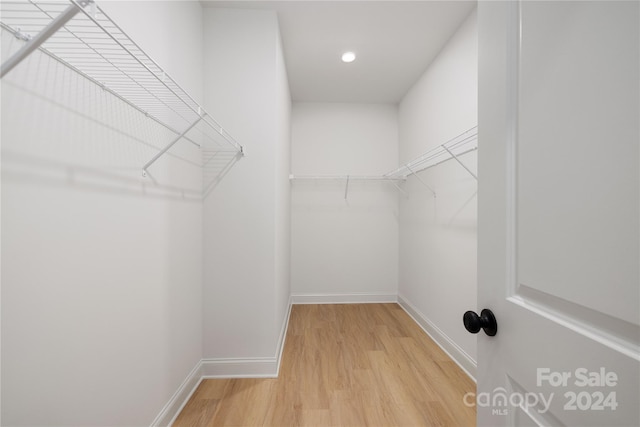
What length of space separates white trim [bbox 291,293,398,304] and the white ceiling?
241 cm

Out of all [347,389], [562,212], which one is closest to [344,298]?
[347,389]

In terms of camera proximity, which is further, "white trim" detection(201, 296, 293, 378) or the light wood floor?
"white trim" detection(201, 296, 293, 378)

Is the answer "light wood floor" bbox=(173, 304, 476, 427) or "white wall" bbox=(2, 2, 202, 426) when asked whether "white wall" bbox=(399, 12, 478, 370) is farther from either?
"white wall" bbox=(2, 2, 202, 426)

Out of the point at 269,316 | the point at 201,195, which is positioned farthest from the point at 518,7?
the point at 269,316

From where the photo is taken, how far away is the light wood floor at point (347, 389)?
148 cm

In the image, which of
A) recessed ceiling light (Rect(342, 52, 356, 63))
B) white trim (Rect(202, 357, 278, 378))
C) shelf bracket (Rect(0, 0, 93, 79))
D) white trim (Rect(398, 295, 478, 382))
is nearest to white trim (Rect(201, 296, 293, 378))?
white trim (Rect(202, 357, 278, 378))

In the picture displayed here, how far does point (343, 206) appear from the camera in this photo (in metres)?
3.41

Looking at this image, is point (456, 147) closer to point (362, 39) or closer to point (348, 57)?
point (362, 39)

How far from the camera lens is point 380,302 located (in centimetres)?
341

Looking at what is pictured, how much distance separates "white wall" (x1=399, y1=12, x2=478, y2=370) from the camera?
1874 millimetres

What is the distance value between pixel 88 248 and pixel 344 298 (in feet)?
9.36

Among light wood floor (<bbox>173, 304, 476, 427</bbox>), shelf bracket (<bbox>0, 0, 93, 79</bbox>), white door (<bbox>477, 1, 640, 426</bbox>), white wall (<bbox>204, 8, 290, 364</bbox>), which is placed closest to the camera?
white door (<bbox>477, 1, 640, 426</bbox>)

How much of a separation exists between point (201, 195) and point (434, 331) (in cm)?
218

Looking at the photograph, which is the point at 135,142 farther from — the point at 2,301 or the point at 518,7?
the point at 518,7
